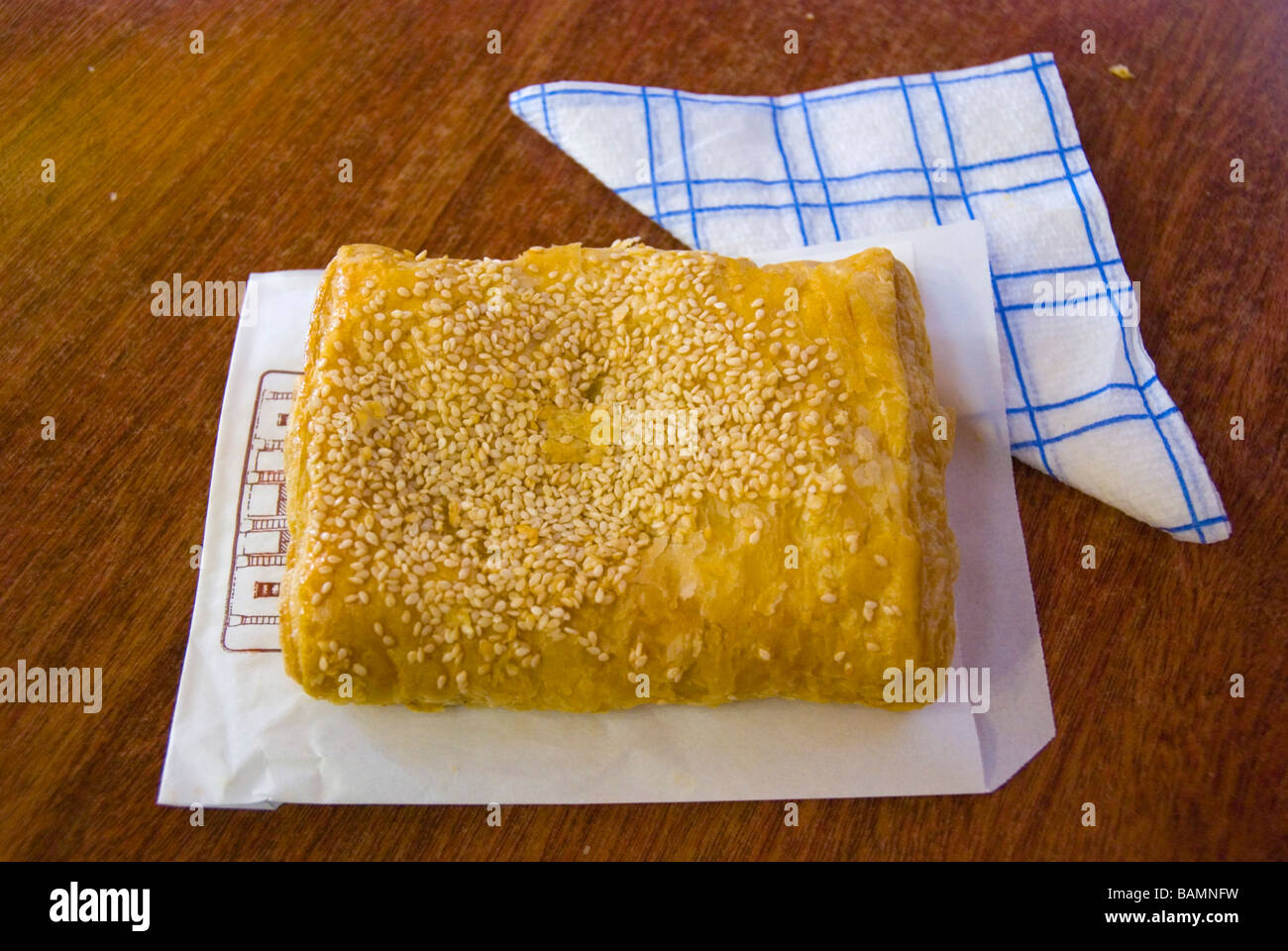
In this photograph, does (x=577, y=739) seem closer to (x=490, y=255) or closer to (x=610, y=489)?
(x=610, y=489)

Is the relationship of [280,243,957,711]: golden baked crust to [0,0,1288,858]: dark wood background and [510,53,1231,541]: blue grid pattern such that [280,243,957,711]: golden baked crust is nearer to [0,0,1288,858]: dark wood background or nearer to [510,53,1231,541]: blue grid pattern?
[0,0,1288,858]: dark wood background

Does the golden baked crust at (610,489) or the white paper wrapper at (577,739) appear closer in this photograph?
the golden baked crust at (610,489)

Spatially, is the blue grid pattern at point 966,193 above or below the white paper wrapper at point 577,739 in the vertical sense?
above

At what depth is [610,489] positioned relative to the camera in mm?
2098

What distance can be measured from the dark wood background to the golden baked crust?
402 mm

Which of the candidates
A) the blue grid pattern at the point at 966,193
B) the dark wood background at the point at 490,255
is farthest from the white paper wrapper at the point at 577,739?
the blue grid pattern at the point at 966,193

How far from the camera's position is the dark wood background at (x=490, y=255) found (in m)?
2.16

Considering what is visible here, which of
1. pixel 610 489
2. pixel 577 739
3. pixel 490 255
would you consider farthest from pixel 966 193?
pixel 577 739

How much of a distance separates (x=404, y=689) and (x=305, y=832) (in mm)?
444

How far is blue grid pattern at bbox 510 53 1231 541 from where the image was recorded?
8.09 feet

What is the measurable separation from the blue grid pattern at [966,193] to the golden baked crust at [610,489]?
544mm

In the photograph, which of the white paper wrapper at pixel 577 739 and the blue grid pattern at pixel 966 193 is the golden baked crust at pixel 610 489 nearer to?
the white paper wrapper at pixel 577 739

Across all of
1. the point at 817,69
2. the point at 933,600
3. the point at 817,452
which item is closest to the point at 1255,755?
the point at 933,600

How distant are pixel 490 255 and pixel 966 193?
4.77 feet
